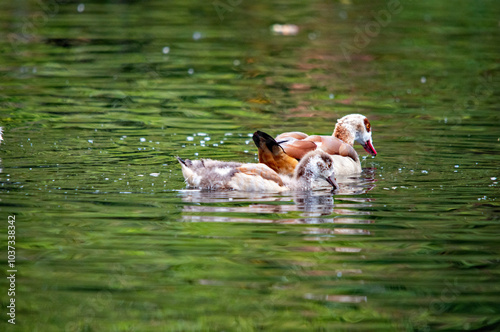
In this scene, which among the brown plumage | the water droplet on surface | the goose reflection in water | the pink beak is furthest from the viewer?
the water droplet on surface

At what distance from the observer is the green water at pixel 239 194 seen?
5.61 m

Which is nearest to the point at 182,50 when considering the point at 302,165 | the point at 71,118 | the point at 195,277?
the point at 71,118

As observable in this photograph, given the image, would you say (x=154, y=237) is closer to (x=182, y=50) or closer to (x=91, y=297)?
(x=91, y=297)

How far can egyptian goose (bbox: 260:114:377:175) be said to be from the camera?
9266mm

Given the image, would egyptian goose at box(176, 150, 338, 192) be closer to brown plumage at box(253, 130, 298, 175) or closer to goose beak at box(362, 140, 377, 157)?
brown plumage at box(253, 130, 298, 175)

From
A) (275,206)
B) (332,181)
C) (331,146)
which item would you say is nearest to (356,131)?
(331,146)

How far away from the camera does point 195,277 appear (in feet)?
19.7

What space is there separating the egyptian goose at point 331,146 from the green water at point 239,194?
0.34 m

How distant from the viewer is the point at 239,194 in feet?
27.2

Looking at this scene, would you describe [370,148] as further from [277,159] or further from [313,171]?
[313,171]

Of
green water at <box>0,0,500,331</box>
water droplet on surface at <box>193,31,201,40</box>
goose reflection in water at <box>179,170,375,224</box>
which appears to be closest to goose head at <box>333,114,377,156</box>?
green water at <box>0,0,500,331</box>

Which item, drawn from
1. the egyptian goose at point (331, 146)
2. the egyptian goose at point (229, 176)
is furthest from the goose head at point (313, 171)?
the egyptian goose at point (331, 146)

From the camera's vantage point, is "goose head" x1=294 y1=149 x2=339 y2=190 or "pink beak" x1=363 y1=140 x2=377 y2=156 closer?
"goose head" x1=294 y1=149 x2=339 y2=190

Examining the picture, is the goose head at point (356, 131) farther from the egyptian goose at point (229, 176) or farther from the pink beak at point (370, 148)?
the egyptian goose at point (229, 176)
